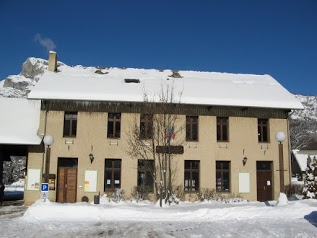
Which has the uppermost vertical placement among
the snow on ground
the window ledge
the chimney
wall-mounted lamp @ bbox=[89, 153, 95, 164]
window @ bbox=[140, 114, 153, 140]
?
the chimney

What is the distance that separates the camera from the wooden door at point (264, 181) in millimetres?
24062

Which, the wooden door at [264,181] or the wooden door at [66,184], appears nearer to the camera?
the wooden door at [66,184]

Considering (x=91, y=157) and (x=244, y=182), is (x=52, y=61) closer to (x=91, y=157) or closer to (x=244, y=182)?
(x=91, y=157)

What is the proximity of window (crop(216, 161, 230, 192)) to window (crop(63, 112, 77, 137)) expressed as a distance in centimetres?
895

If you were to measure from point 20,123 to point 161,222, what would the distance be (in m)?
12.0

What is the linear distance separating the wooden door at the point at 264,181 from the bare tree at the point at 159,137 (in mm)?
5297

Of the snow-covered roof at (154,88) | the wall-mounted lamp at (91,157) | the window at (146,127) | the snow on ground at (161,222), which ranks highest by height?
the snow-covered roof at (154,88)

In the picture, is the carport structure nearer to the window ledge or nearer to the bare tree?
the bare tree

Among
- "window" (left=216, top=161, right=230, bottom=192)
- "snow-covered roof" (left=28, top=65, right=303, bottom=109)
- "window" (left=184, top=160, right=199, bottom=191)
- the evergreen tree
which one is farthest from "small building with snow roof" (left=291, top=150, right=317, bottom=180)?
the evergreen tree

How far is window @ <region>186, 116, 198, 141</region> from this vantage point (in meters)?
23.9

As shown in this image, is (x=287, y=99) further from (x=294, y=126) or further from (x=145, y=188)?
(x=294, y=126)

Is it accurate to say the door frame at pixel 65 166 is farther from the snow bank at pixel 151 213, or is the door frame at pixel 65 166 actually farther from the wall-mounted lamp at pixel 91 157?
the snow bank at pixel 151 213

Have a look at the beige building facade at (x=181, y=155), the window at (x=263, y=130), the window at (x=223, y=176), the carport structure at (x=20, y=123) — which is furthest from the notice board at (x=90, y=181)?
the window at (x=263, y=130)

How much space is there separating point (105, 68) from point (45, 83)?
6.40 m
